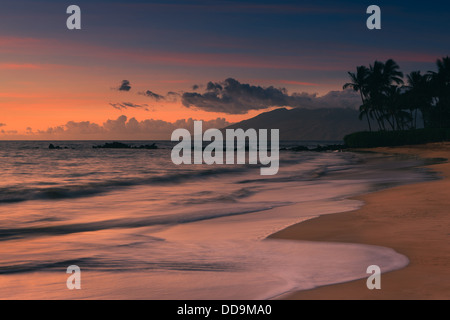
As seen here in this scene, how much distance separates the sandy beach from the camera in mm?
5723

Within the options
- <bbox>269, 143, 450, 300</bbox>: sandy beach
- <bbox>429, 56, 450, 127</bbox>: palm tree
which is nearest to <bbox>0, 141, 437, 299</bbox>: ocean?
<bbox>269, 143, 450, 300</bbox>: sandy beach

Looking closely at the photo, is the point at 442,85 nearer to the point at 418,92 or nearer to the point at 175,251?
the point at 418,92

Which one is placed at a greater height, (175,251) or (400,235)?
(400,235)

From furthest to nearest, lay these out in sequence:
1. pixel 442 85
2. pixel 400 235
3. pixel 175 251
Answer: pixel 442 85 → pixel 400 235 → pixel 175 251

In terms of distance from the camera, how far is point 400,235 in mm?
9273

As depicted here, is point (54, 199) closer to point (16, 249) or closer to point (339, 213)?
point (16, 249)

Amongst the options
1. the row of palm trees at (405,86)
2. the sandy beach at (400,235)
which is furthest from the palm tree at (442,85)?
the sandy beach at (400,235)

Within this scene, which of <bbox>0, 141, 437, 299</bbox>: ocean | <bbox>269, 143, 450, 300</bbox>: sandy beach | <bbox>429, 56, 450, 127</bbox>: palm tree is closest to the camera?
<bbox>269, 143, 450, 300</bbox>: sandy beach

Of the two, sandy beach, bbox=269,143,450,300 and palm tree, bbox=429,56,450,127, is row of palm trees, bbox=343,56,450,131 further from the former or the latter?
sandy beach, bbox=269,143,450,300

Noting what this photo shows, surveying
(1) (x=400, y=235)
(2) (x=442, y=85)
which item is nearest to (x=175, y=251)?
(1) (x=400, y=235)

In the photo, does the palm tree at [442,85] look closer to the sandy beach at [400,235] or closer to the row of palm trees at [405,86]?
the row of palm trees at [405,86]

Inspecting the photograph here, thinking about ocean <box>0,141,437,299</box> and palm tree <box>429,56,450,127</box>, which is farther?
palm tree <box>429,56,450,127</box>

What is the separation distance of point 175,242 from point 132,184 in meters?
19.6
